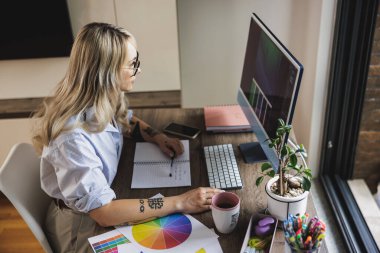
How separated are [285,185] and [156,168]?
21.0 inches

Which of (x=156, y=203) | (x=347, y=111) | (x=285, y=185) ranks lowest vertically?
(x=347, y=111)

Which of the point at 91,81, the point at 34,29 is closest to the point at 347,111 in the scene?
the point at 91,81

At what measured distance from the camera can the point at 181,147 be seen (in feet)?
5.40

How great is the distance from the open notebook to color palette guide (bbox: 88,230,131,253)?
23cm

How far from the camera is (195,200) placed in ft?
4.32

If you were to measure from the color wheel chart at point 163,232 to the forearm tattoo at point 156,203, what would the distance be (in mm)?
41

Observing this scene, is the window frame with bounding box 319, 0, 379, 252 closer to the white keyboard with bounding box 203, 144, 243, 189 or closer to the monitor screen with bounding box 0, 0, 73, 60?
the white keyboard with bounding box 203, 144, 243, 189

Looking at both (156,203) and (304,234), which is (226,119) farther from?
(304,234)

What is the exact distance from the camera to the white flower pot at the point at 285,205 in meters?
1.17

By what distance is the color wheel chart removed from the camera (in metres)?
1.21

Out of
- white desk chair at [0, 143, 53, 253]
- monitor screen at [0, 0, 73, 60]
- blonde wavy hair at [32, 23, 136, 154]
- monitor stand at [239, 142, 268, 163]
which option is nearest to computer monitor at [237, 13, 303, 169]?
monitor stand at [239, 142, 268, 163]

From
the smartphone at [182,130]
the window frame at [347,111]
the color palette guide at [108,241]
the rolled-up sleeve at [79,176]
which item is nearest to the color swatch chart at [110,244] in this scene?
the color palette guide at [108,241]

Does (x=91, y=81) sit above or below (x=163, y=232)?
above

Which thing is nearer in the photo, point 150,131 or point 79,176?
point 79,176
